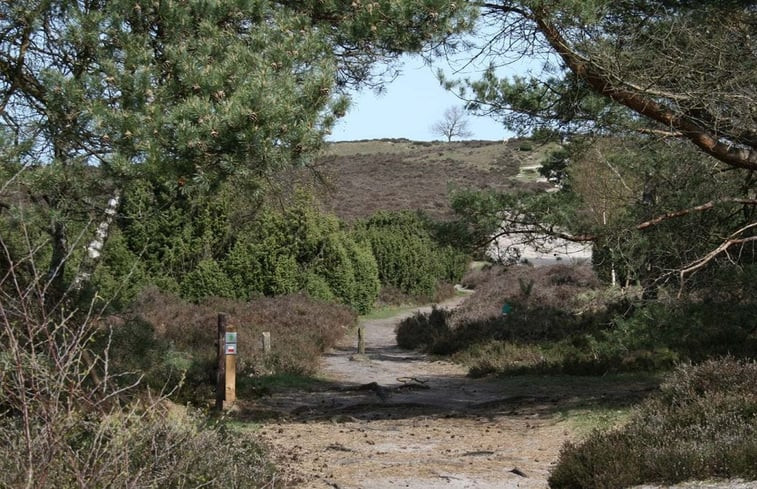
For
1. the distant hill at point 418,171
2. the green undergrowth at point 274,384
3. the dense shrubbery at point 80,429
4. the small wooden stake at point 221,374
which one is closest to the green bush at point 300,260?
the green undergrowth at point 274,384

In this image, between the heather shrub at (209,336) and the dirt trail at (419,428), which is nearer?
the dirt trail at (419,428)

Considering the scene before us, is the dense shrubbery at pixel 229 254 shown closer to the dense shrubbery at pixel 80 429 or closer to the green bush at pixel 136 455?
the dense shrubbery at pixel 80 429

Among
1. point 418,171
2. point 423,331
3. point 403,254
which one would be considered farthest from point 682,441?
point 418,171

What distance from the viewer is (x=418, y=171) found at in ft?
227

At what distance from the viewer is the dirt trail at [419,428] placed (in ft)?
25.9

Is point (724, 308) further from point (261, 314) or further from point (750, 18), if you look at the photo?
point (261, 314)

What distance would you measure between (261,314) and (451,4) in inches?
521

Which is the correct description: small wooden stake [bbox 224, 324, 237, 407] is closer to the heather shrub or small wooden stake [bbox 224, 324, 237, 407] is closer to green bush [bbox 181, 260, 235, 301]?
the heather shrub

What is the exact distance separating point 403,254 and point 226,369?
23.5 meters

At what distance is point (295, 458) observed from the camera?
8.64 metres

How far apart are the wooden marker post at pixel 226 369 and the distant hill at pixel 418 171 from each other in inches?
1527

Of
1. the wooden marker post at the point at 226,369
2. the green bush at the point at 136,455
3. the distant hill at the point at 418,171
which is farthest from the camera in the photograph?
the distant hill at the point at 418,171

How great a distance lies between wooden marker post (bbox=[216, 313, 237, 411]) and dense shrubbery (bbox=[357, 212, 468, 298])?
2261cm

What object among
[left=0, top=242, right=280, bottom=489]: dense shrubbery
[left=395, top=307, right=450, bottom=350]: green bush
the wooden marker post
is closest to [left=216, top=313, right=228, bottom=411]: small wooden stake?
the wooden marker post
